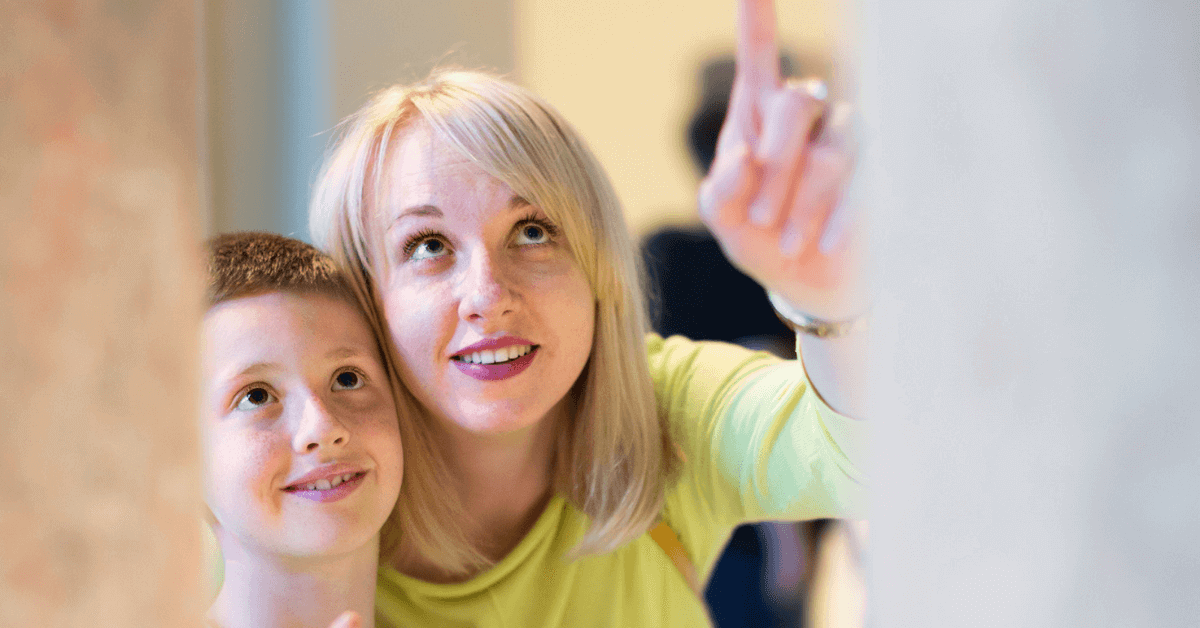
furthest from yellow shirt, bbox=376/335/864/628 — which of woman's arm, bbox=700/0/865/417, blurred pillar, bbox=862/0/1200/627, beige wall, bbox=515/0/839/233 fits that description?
beige wall, bbox=515/0/839/233

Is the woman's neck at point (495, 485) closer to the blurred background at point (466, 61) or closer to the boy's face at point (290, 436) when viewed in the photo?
the boy's face at point (290, 436)

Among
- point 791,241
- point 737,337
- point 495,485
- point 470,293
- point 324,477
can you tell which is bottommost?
point 737,337

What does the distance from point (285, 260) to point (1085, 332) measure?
2.20 feet

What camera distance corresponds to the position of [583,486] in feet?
3.05

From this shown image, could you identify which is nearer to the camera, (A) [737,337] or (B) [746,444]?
(B) [746,444]

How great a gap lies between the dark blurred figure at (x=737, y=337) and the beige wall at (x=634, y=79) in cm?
70

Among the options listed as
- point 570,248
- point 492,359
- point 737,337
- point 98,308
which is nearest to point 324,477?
point 492,359

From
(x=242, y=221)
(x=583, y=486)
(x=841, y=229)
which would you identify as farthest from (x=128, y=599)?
(x=242, y=221)

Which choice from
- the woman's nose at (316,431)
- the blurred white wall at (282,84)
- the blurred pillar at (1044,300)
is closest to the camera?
the blurred pillar at (1044,300)

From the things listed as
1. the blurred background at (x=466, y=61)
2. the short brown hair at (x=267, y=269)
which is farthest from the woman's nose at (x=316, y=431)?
the blurred background at (x=466, y=61)

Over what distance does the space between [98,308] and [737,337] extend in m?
1.48

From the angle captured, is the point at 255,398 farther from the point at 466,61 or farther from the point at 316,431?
the point at 466,61

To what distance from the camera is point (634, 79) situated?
247 cm

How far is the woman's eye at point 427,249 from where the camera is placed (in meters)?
0.80
